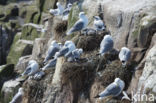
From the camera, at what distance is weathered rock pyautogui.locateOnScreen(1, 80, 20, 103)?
13133 millimetres

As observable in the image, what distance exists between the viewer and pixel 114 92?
8.77 meters

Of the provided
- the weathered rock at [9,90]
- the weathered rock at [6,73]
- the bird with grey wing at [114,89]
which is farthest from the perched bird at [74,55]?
the weathered rock at [6,73]

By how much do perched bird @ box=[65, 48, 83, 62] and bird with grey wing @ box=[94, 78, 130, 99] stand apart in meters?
1.36

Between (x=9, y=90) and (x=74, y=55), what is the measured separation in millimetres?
3997

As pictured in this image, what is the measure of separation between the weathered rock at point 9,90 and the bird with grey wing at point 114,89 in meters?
4.89

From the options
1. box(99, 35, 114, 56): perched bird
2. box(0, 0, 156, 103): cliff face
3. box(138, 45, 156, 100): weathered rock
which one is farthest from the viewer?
box(99, 35, 114, 56): perched bird

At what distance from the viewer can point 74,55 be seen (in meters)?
9.93

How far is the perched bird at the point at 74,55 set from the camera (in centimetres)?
991

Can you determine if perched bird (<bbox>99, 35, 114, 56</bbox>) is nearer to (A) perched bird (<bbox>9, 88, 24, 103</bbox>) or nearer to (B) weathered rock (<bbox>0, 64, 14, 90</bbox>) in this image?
(A) perched bird (<bbox>9, 88, 24, 103</bbox>)

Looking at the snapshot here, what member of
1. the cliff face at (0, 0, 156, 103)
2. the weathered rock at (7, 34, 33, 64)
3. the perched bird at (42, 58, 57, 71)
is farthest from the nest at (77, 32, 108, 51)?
the weathered rock at (7, 34, 33, 64)

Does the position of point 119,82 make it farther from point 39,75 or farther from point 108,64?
point 39,75

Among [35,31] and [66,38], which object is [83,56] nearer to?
A: [66,38]

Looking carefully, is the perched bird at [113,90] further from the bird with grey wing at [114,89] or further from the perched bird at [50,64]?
the perched bird at [50,64]

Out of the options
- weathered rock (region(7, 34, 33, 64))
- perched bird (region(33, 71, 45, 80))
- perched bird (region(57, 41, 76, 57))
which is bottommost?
weathered rock (region(7, 34, 33, 64))
